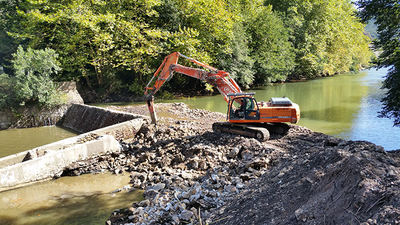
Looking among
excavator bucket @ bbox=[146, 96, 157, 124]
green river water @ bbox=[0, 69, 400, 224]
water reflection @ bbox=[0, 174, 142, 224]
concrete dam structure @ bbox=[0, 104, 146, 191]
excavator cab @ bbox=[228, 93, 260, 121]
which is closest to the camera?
water reflection @ bbox=[0, 174, 142, 224]

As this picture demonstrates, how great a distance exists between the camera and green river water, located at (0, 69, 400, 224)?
7.04 meters

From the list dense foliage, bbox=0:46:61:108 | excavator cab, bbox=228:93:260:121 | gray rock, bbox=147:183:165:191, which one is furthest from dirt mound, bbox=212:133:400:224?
dense foliage, bbox=0:46:61:108

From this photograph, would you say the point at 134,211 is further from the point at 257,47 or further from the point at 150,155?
the point at 257,47

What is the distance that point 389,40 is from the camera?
35.4 feet

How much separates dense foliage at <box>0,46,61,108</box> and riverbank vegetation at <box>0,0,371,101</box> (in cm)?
286

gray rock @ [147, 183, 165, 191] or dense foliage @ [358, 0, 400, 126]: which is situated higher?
dense foliage @ [358, 0, 400, 126]

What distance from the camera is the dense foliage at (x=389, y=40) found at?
399 inches

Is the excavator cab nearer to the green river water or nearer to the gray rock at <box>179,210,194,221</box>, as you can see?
the green river water

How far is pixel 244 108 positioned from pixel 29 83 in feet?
41.8

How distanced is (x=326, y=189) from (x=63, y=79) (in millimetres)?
21929

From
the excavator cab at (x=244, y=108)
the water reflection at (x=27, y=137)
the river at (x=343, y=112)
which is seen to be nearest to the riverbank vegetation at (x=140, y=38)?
the river at (x=343, y=112)

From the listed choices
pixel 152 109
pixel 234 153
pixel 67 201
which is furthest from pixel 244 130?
pixel 67 201

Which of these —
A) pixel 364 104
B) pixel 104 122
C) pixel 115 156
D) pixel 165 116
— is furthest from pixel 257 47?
pixel 115 156

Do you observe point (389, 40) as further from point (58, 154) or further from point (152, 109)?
point (58, 154)
